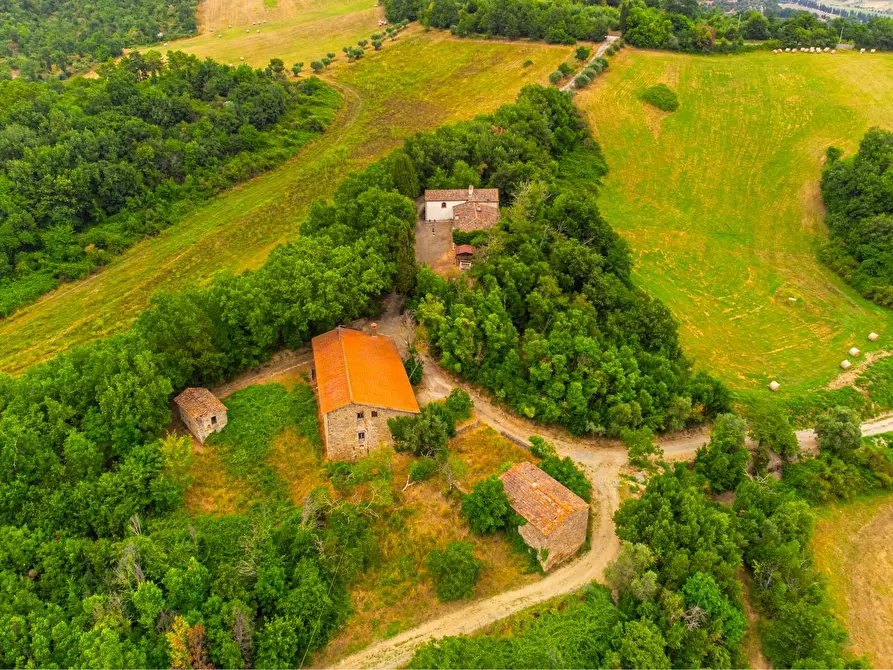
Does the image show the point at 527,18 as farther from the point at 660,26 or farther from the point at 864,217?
the point at 864,217

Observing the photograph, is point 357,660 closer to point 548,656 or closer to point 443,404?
point 548,656

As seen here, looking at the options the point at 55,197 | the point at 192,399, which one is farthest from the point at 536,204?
the point at 55,197

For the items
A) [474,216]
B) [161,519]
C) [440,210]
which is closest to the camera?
[161,519]

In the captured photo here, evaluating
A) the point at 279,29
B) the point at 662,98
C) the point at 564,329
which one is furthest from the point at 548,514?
the point at 279,29

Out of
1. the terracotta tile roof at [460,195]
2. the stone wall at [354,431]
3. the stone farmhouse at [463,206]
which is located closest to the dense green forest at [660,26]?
the terracotta tile roof at [460,195]

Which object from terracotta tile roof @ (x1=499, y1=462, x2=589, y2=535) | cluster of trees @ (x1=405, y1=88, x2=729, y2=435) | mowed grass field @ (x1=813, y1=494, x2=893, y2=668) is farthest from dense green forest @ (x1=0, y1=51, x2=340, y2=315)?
mowed grass field @ (x1=813, y1=494, x2=893, y2=668)

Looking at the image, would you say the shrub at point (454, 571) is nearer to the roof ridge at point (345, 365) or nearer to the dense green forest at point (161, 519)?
the dense green forest at point (161, 519)

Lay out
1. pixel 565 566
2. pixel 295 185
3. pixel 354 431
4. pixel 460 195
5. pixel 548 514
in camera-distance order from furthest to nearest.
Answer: pixel 295 185
pixel 460 195
pixel 354 431
pixel 565 566
pixel 548 514
